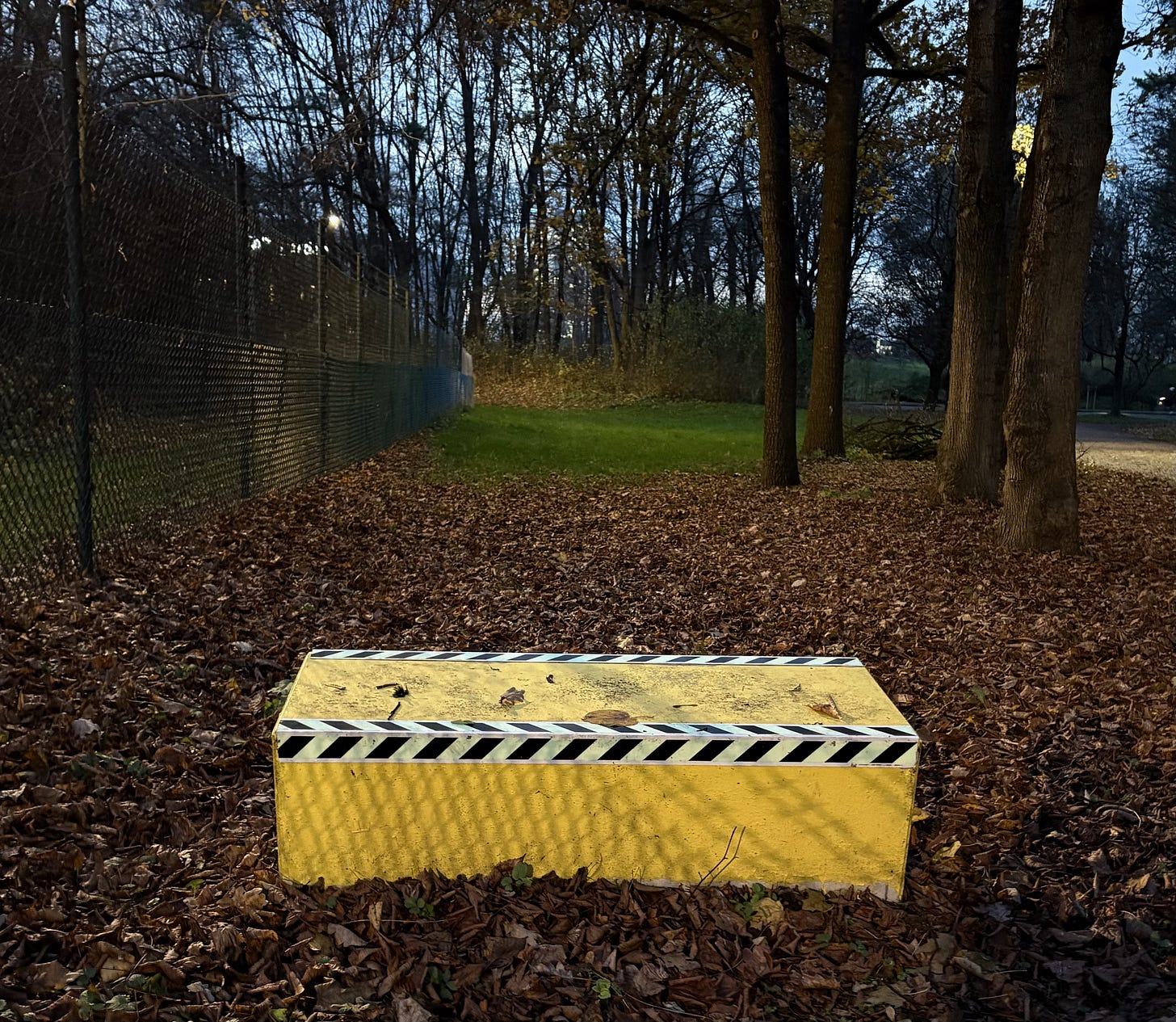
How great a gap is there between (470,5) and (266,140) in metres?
29.7

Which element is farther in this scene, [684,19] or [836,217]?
[836,217]

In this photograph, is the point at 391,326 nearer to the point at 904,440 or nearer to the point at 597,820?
the point at 904,440

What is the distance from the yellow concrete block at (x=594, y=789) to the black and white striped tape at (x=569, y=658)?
1.64 ft

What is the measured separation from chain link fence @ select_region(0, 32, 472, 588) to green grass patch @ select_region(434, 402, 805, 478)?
16.0 ft

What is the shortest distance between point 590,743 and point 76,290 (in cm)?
462

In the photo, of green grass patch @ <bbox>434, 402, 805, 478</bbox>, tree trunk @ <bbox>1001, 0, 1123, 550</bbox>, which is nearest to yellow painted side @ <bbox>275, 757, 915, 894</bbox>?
tree trunk @ <bbox>1001, 0, 1123, 550</bbox>

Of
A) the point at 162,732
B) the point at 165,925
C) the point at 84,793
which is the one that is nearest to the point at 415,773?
the point at 165,925

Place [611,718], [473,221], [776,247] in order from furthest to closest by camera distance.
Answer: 1. [473,221]
2. [776,247]
3. [611,718]

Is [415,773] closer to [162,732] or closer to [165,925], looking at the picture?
[165,925]

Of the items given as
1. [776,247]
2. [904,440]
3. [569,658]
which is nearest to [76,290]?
[569,658]

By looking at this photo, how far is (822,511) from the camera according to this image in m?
11.4

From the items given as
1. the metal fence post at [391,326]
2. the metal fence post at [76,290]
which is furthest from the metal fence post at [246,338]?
the metal fence post at [391,326]

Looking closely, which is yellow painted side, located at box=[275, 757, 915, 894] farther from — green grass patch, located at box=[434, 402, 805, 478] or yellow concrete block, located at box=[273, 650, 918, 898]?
green grass patch, located at box=[434, 402, 805, 478]

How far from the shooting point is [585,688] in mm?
3756
